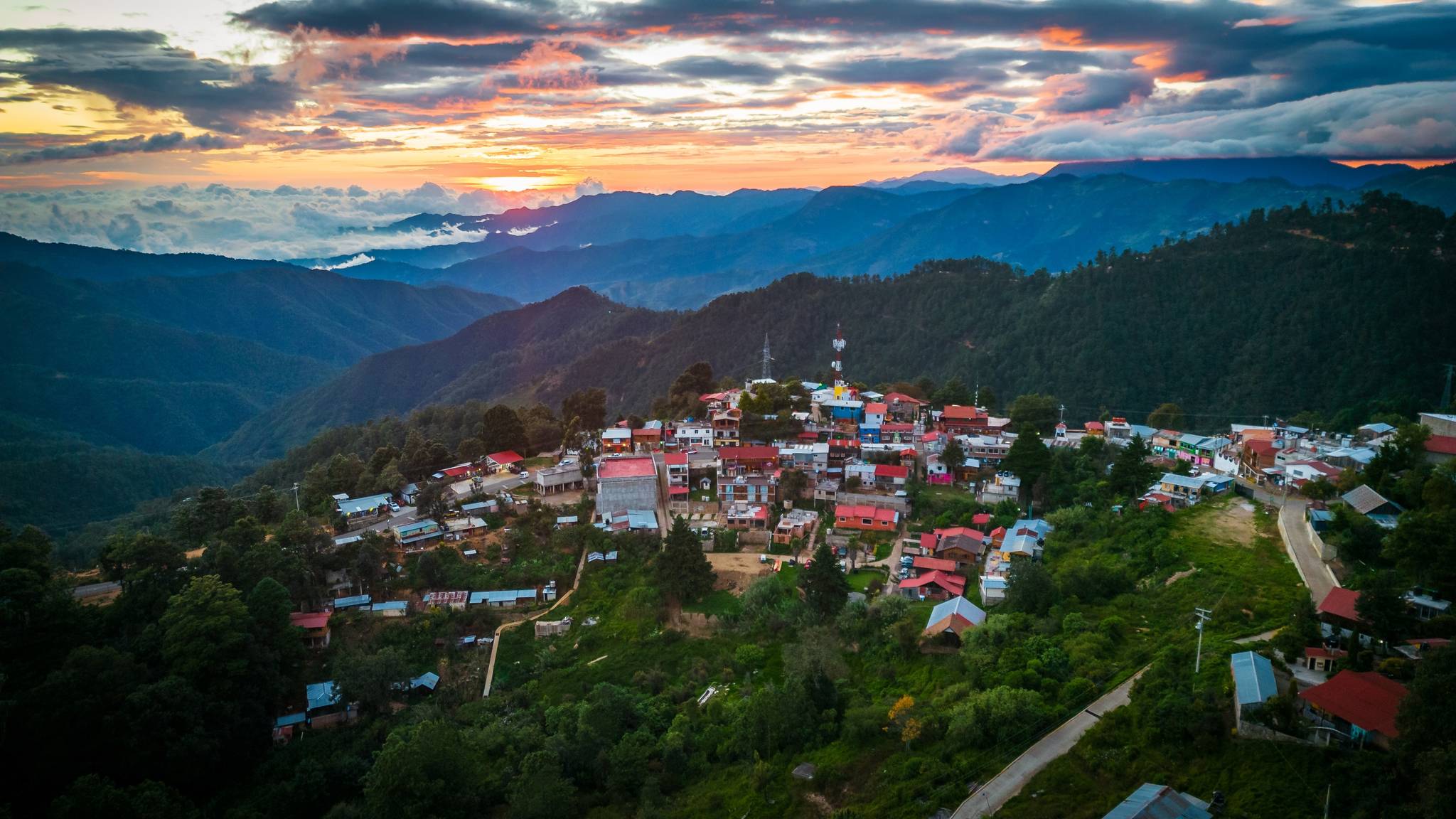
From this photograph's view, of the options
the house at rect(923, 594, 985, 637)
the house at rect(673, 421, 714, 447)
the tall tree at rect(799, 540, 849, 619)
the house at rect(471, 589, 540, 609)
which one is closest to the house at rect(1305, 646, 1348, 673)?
the house at rect(923, 594, 985, 637)

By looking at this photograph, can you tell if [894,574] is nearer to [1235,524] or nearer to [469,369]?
[1235,524]

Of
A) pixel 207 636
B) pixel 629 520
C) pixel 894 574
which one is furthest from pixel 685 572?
pixel 207 636

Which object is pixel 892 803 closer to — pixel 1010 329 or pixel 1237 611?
pixel 1237 611

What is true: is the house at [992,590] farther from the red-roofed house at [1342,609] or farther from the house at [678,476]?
the house at [678,476]

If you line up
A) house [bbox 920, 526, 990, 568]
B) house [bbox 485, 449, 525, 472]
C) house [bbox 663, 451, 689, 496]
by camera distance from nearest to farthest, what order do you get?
house [bbox 920, 526, 990, 568]
house [bbox 663, 451, 689, 496]
house [bbox 485, 449, 525, 472]

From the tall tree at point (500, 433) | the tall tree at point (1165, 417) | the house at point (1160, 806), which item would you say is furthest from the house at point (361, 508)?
the tall tree at point (1165, 417)

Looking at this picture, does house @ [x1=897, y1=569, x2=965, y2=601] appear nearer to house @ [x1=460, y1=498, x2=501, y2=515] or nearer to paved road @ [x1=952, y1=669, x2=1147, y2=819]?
paved road @ [x1=952, y1=669, x2=1147, y2=819]
